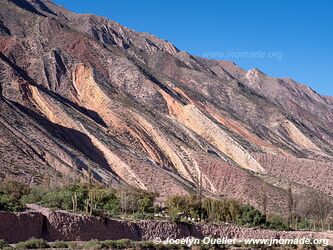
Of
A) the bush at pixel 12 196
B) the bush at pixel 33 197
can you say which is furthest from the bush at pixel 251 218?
the bush at pixel 12 196

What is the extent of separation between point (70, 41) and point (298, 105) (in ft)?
263

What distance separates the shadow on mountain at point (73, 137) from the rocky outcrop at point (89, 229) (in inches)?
967

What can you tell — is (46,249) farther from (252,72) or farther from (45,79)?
(252,72)

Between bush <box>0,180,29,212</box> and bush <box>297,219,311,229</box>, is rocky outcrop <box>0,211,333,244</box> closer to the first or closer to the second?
bush <box>0,180,29,212</box>

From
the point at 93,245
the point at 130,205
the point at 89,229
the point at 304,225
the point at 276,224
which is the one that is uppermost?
the point at 304,225

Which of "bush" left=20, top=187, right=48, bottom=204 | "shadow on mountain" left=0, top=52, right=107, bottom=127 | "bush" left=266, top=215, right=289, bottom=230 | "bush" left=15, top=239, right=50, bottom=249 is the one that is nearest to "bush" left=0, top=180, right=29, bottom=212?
"bush" left=20, top=187, right=48, bottom=204

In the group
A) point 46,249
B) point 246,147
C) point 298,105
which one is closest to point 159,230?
point 46,249

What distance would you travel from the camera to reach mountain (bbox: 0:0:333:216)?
183ft

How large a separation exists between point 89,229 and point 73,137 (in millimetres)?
33426

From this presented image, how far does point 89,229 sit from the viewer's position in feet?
96.0

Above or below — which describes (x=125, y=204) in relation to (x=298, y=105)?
below

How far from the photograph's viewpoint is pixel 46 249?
73.6ft

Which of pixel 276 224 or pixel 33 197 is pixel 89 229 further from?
pixel 276 224

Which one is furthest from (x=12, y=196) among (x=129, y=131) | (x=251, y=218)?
(x=129, y=131)
